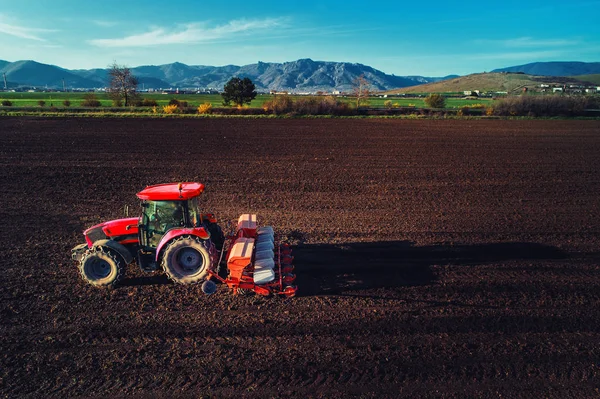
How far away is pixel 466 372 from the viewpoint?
19.1 feet

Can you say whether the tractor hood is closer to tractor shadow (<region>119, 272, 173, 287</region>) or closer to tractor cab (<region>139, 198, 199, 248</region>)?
tractor cab (<region>139, 198, 199, 248</region>)

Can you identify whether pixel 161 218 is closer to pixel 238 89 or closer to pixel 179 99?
pixel 238 89

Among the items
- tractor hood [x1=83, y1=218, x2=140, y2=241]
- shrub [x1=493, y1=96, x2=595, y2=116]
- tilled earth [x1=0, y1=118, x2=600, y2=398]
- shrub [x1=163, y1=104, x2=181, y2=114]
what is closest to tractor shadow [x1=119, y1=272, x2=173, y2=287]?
tilled earth [x1=0, y1=118, x2=600, y2=398]

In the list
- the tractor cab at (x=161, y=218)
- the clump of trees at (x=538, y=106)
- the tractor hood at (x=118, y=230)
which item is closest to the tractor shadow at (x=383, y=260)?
the tractor cab at (x=161, y=218)

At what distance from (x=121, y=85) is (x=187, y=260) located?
6122cm

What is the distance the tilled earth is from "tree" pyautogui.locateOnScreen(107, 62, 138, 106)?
155 ft

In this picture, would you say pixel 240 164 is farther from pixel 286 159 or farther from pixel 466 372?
pixel 466 372

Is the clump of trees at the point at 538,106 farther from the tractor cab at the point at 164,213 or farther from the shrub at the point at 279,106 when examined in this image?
the tractor cab at the point at 164,213

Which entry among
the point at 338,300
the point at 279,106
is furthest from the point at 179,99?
the point at 338,300

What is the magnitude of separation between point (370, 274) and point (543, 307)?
3.45 metres

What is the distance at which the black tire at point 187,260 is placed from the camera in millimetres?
7680

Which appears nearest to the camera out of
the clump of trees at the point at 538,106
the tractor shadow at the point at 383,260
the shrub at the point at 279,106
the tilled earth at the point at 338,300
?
the tilled earth at the point at 338,300

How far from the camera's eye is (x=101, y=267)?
8.00m

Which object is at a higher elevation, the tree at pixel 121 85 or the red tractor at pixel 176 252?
the tree at pixel 121 85
